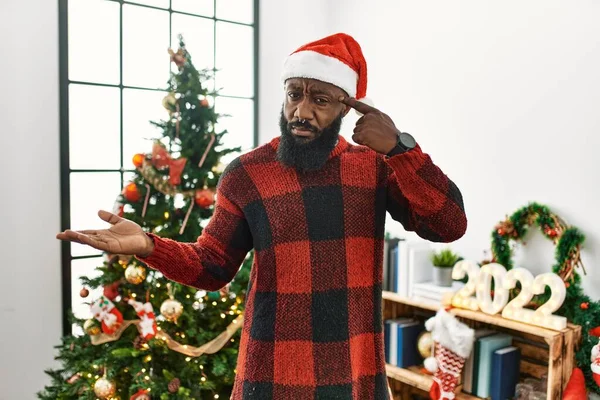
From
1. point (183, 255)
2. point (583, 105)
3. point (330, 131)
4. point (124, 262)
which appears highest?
point (583, 105)

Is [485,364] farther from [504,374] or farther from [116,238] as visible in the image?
[116,238]

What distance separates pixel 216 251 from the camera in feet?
3.77

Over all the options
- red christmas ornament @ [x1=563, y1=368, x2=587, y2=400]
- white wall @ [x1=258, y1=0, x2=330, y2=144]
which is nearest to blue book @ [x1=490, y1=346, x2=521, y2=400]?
red christmas ornament @ [x1=563, y1=368, x2=587, y2=400]

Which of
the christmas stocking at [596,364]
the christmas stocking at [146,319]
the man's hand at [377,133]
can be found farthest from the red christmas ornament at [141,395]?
the christmas stocking at [596,364]

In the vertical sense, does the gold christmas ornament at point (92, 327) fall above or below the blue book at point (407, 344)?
above

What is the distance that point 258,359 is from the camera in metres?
1.08

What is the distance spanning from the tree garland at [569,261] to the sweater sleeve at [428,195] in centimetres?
111

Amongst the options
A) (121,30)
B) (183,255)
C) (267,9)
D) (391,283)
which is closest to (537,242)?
(391,283)

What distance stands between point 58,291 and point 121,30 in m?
1.37

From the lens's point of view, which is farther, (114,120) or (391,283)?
(114,120)

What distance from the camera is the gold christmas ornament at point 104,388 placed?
6.45ft

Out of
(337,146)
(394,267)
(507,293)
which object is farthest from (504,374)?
(337,146)

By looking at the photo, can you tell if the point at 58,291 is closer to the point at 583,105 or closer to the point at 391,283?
the point at 391,283

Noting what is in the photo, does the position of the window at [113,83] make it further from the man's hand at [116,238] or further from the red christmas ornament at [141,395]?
the man's hand at [116,238]
